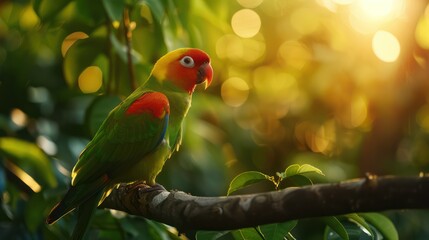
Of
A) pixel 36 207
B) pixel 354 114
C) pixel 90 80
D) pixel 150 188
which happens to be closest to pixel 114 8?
pixel 150 188

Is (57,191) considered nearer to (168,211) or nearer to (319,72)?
(168,211)

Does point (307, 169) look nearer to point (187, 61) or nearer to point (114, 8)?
point (187, 61)

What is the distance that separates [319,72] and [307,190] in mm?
3372

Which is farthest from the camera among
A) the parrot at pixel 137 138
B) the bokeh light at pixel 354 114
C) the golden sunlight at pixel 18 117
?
the bokeh light at pixel 354 114

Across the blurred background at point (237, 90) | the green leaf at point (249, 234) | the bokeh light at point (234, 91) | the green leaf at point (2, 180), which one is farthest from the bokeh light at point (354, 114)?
the green leaf at point (249, 234)

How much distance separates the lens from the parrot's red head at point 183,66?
2398 millimetres

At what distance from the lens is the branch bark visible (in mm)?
1388

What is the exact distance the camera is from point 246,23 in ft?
17.8

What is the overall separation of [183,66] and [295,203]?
1.00 meters

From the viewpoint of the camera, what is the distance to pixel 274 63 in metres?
5.73

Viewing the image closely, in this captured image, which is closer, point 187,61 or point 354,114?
point 187,61

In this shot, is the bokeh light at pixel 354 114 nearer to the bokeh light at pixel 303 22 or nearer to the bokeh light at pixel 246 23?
the bokeh light at pixel 303 22

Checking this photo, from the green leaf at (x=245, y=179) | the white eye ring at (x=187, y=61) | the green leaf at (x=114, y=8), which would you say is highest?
the green leaf at (x=114, y=8)

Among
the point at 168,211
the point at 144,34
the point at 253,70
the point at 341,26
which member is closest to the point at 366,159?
the point at 341,26
